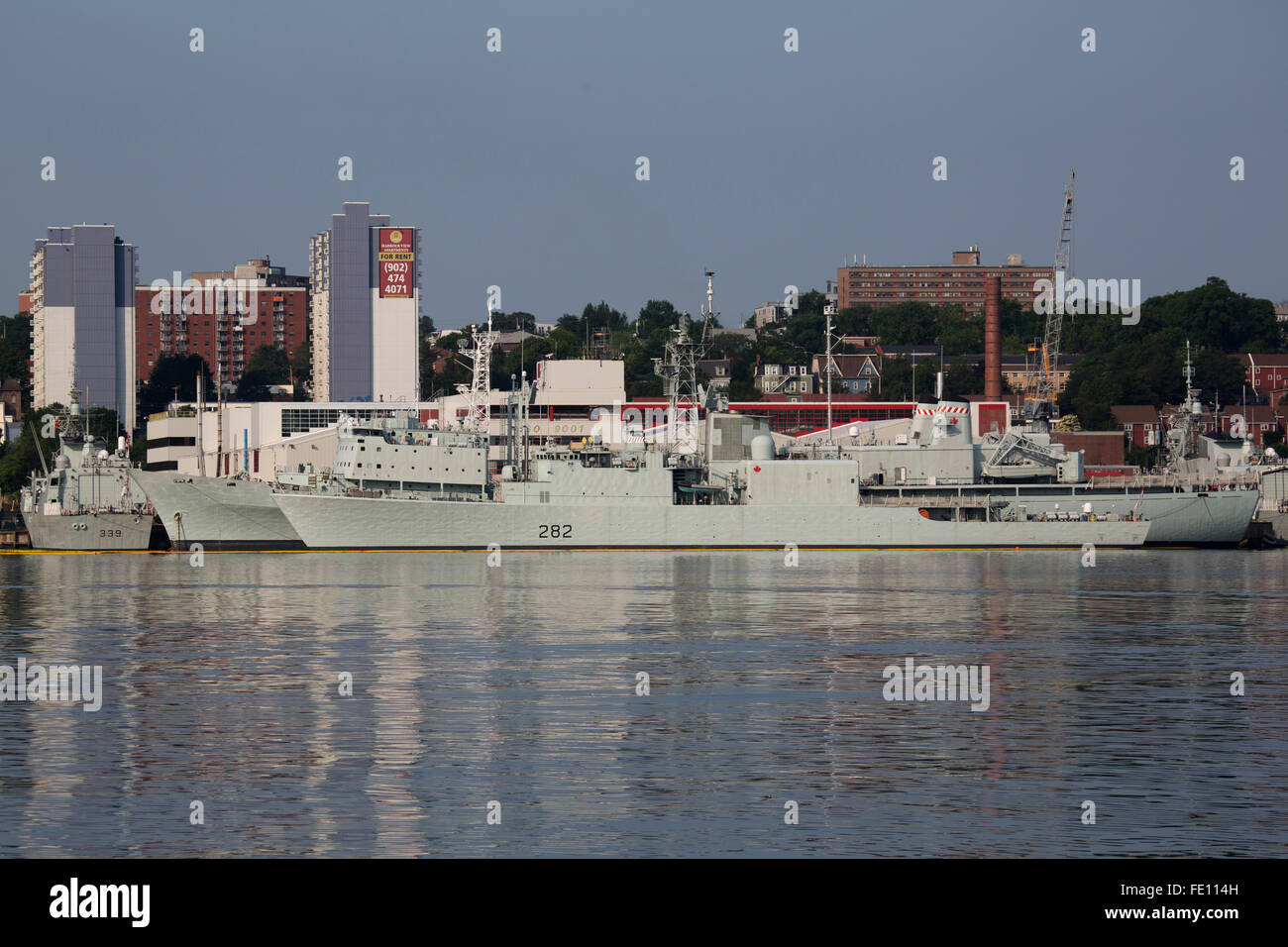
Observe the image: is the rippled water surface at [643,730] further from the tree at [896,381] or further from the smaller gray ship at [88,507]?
the tree at [896,381]

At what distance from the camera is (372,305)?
510ft

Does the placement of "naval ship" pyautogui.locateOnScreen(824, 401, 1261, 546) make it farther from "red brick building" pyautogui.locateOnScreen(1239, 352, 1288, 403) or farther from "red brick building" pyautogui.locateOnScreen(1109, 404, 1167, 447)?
"red brick building" pyautogui.locateOnScreen(1239, 352, 1288, 403)

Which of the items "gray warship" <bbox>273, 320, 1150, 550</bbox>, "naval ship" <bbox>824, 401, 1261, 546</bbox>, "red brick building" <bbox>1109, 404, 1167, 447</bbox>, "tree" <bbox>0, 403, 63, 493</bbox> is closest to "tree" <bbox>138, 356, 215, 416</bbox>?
"tree" <bbox>0, 403, 63, 493</bbox>

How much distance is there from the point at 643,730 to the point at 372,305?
139 meters

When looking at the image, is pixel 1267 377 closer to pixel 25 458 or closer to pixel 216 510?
pixel 216 510

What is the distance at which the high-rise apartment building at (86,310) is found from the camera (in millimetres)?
152625

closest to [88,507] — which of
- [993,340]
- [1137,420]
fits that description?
[993,340]

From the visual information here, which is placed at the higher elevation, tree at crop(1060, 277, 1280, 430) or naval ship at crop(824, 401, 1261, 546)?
tree at crop(1060, 277, 1280, 430)

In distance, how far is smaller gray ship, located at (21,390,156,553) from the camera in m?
77.7

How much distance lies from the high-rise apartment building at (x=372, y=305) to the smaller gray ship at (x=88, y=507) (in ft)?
235

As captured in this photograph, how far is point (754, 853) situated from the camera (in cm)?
1423

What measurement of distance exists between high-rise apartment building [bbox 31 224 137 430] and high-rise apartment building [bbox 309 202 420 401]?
21.8m
